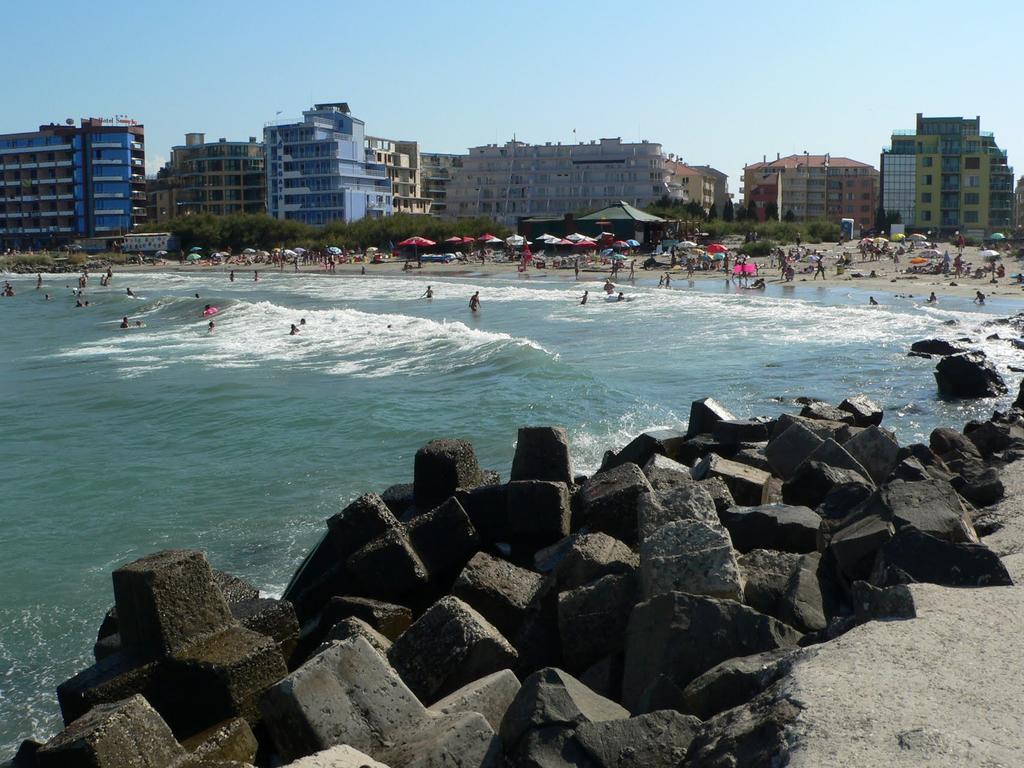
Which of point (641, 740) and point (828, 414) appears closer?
point (641, 740)

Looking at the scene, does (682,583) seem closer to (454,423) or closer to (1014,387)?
(454,423)

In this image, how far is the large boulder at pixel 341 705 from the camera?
4.95 meters

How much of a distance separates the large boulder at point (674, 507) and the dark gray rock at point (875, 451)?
2.99 m

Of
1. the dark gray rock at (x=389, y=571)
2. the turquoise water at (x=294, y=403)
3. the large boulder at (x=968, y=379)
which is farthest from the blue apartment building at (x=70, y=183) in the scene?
the dark gray rock at (x=389, y=571)

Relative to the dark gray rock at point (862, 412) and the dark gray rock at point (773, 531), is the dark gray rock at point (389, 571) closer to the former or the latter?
the dark gray rock at point (773, 531)

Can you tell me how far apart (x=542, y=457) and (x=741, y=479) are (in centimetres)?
158

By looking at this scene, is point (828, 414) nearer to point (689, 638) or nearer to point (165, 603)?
point (689, 638)

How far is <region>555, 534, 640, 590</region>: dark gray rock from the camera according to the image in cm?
638

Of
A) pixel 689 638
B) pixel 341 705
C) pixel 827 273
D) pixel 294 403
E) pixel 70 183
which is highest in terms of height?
pixel 70 183

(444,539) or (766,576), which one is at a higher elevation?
(766,576)

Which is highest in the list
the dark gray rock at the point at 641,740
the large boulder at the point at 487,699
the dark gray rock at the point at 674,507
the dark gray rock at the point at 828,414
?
the dark gray rock at the point at 674,507

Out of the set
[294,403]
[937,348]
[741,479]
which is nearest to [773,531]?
[741,479]

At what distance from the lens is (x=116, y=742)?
4867mm

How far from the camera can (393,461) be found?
14344 millimetres
